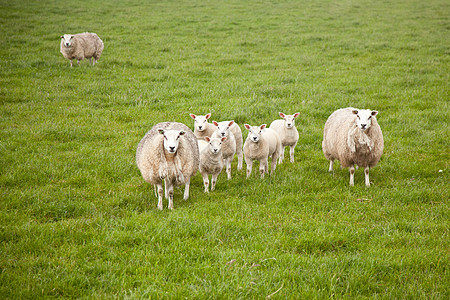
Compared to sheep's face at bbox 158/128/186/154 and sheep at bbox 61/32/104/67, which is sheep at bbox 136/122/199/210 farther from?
sheep at bbox 61/32/104/67

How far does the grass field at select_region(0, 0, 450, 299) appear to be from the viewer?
153 inches

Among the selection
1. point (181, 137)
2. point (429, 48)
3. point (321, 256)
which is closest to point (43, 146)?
point (181, 137)

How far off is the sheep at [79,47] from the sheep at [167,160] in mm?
10148

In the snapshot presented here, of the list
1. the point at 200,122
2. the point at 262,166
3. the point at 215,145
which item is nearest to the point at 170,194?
the point at 215,145

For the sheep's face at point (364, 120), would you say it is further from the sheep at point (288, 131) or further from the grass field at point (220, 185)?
the sheep at point (288, 131)

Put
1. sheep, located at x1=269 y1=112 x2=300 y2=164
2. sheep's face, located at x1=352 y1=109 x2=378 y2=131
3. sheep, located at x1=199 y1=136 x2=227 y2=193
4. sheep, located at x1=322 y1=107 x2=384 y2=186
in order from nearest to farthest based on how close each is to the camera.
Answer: sheep's face, located at x1=352 y1=109 x2=378 y2=131 → sheep, located at x1=322 y1=107 x2=384 y2=186 → sheep, located at x1=199 y1=136 x2=227 y2=193 → sheep, located at x1=269 y1=112 x2=300 y2=164

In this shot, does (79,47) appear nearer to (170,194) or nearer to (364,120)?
(170,194)

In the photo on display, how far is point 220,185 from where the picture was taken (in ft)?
22.5

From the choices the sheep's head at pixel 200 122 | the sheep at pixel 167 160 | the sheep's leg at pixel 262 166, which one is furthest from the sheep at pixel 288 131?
the sheep at pixel 167 160

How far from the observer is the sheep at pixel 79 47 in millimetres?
14523

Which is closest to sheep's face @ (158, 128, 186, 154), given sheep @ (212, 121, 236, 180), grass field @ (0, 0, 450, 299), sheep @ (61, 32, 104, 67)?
grass field @ (0, 0, 450, 299)

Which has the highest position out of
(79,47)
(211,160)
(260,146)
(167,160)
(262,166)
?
(79,47)

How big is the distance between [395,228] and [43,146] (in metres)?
6.70

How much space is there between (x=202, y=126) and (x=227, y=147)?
784 millimetres
